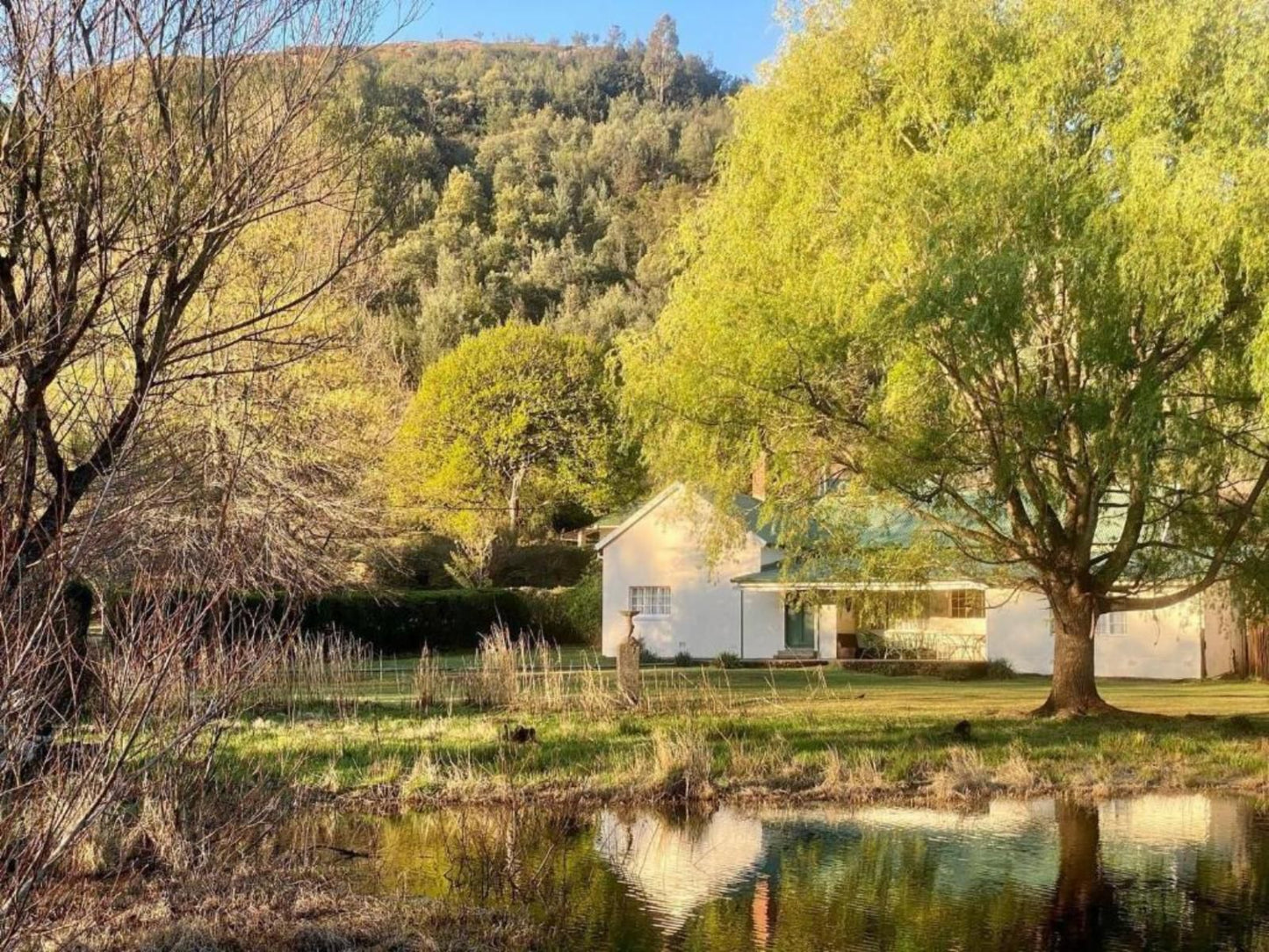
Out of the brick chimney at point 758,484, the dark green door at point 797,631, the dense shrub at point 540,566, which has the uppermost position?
the brick chimney at point 758,484

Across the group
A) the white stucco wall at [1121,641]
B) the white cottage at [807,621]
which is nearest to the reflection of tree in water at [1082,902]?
the white cottage at [807,621]

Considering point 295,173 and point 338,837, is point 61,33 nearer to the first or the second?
point 295,173

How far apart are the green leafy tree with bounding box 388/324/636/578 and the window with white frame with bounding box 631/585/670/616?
45.9ft

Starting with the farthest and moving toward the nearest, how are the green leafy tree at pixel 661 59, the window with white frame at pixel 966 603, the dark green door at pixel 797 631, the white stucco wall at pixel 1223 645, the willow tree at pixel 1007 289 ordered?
the green leafy tree at pixel 661 59 < the dark green door at pixel 797 631 < the window with white frame at pixel 966 603 < the white stucco wall at pixel 1223 645 < the willow tree at pixel 1007 289

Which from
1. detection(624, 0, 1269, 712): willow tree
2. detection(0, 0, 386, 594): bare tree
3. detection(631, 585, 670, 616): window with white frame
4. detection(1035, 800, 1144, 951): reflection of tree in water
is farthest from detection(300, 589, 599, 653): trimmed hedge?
detection(0, 0, 386, 594): bare tree

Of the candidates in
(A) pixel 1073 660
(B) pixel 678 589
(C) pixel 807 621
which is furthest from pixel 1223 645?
(B) pixel 678 589

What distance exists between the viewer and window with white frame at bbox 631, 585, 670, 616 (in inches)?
1353

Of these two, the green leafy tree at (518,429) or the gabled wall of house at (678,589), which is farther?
the green leafy tree at (518,429)

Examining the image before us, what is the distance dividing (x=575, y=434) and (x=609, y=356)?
27807 millimetres

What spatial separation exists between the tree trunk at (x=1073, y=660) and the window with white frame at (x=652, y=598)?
50.3 ft

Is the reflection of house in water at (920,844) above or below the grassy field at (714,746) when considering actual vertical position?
below

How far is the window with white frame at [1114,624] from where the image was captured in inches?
1165

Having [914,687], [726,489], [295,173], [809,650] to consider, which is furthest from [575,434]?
A: [295,173]

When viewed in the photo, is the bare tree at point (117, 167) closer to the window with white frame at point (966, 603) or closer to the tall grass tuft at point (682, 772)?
the tall grass tuft at point (682, 772)
